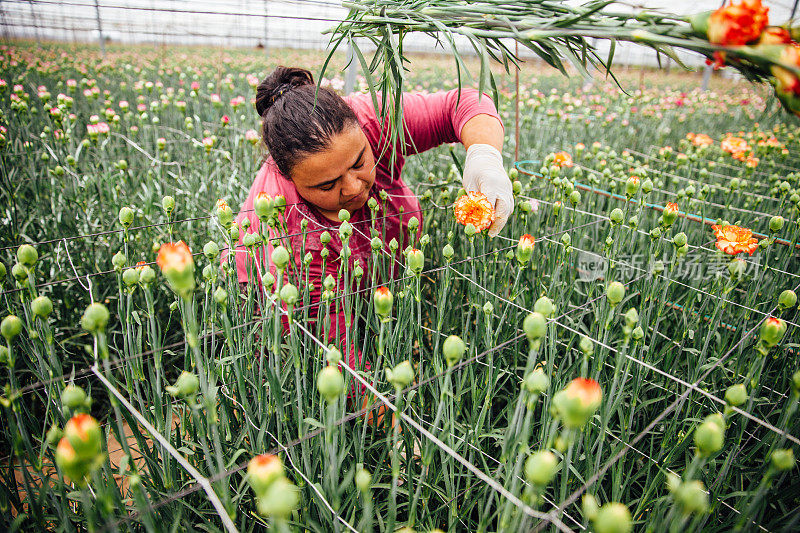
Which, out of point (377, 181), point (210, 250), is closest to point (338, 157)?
point (377, 181)

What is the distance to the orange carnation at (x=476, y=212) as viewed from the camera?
890 mm

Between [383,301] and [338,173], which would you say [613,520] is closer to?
[383,301]

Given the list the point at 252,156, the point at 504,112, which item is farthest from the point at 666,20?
the point at 504,112

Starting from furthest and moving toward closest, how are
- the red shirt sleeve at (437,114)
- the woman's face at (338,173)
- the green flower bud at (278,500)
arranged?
the red shirt sleeve at (437,114) → the woman's face at (338,173) → the green flower bud at (278,500)

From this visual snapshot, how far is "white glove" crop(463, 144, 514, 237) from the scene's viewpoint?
41.2 inches

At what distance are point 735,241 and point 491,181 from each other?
506 mm

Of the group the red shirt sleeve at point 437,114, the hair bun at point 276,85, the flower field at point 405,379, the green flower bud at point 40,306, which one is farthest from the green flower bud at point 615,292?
the hair bun at point 276,85

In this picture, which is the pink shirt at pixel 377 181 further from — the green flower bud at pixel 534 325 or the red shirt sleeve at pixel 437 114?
the green flower bud at pixel 534 325

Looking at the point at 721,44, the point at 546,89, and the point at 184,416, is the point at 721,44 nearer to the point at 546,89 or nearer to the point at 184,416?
the point at 184,416

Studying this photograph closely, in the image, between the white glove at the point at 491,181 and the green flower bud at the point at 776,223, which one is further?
the white glove at the point at 491,181

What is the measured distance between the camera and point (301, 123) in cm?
100

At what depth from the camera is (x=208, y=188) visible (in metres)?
1.75

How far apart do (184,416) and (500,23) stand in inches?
30.2

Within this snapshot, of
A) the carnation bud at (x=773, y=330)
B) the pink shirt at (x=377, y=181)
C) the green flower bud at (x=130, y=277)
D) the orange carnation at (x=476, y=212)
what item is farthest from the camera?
the pink shirt at (x=377, y=181)
